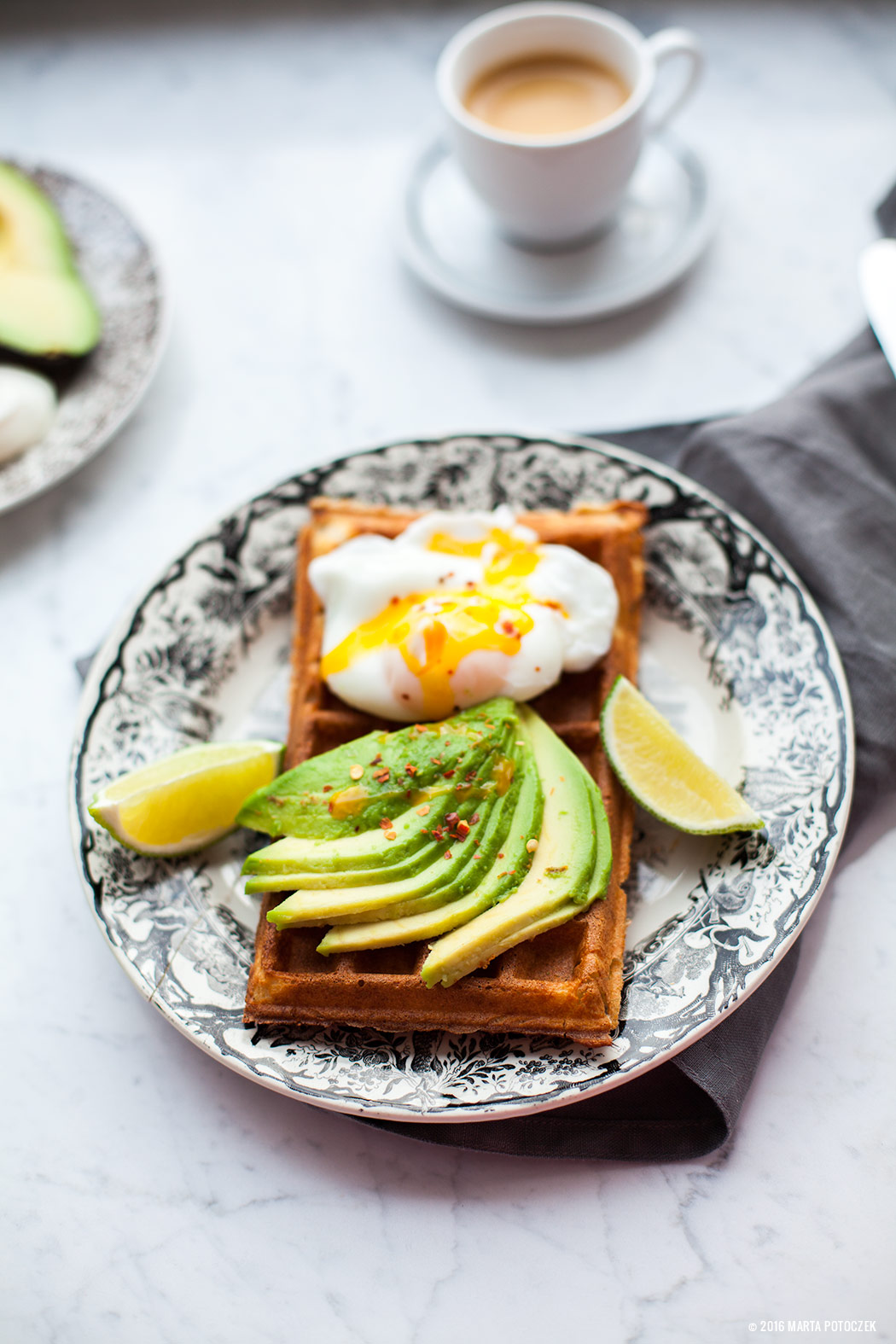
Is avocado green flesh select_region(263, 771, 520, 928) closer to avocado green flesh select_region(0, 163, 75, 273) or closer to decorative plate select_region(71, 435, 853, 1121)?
decorative plate select_region(71, 435, 853, 1121)

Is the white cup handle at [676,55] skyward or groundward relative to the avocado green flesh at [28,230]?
skyward

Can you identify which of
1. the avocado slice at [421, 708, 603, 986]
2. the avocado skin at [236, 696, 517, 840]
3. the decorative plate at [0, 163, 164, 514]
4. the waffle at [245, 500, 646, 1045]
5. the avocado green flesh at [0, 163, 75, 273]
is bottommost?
the waffle at [245, 500, 646, 1045]

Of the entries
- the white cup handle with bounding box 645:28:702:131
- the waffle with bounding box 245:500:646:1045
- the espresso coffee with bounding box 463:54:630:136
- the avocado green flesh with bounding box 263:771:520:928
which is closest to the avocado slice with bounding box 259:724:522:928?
the avocado green flesh with bounding box 263:771:520:928

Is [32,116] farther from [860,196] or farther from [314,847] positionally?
[314,847]

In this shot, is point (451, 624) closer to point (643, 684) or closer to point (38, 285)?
point (643, 684)

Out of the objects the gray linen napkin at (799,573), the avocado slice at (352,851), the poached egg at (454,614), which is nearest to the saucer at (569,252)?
the gray linen napkin at (799,573)

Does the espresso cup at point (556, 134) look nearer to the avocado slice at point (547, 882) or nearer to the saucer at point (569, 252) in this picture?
the saucer at point (569, 252)
